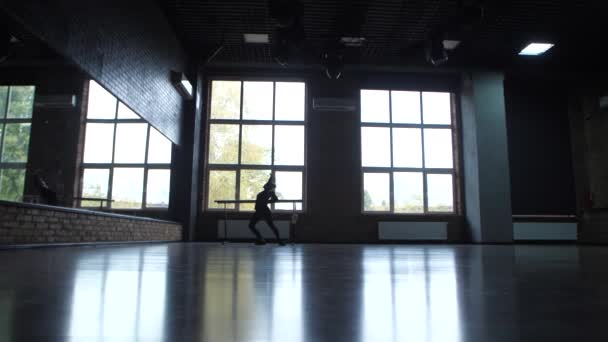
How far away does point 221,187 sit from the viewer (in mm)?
9625

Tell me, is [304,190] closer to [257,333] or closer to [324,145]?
[324,145]

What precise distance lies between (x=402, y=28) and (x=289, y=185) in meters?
4.23

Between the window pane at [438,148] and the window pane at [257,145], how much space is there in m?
3.88

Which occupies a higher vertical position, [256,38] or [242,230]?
[256,38]

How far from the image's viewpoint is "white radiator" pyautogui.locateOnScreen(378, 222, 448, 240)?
31.2 feet

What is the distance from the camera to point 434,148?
1020 centimetres


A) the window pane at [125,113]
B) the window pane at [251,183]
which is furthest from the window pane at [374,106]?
the window pane at [125,113]

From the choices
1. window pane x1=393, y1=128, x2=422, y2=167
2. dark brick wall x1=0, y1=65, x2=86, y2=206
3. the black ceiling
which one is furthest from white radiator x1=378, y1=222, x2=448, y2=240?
dark brick wall x1=0, y1=65, x2=86, y2=206

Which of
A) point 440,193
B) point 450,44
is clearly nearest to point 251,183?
point 440,193

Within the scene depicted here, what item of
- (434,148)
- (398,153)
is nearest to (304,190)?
(398,153)

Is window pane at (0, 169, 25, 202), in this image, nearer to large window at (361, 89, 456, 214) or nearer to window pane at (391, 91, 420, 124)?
large window at (361, 89, 456, 214)

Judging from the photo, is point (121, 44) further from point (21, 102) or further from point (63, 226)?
point (63, 226)

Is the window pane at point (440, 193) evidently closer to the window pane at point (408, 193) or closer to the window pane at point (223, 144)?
the window pane at point (408, 193)

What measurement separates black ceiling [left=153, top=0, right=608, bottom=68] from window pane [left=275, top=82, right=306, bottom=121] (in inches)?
32.1
